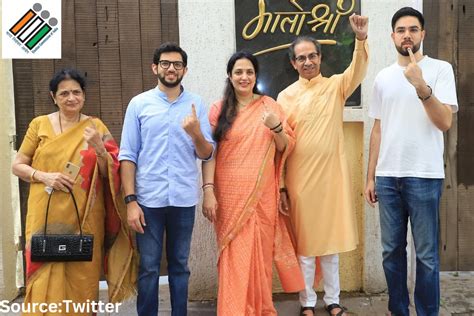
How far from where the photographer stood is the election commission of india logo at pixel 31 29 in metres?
3.64

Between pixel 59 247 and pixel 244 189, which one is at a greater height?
pixel 244 189

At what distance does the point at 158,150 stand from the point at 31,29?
1.60 meters

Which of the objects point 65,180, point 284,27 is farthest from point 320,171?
point 65,180

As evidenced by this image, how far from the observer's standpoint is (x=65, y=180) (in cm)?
277

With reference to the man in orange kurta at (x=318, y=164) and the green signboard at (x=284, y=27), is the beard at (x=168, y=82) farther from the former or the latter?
the green signboard at (x=284, y=27)

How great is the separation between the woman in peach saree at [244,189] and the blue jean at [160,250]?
173mm

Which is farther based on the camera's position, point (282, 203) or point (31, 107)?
point (31, 107)

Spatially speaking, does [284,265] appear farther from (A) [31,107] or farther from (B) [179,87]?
(A) [31,107]

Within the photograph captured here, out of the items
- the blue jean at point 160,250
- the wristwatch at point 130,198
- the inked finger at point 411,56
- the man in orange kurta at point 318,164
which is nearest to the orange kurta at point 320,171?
the man in orange kurta at point 318,164

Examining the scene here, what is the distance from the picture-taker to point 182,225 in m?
2.94

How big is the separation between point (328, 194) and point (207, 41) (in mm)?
1403

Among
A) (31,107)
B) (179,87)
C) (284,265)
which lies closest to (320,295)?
(284,265)

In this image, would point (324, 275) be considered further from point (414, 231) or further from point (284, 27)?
point (284, 27)

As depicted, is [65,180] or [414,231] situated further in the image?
[414,231]
